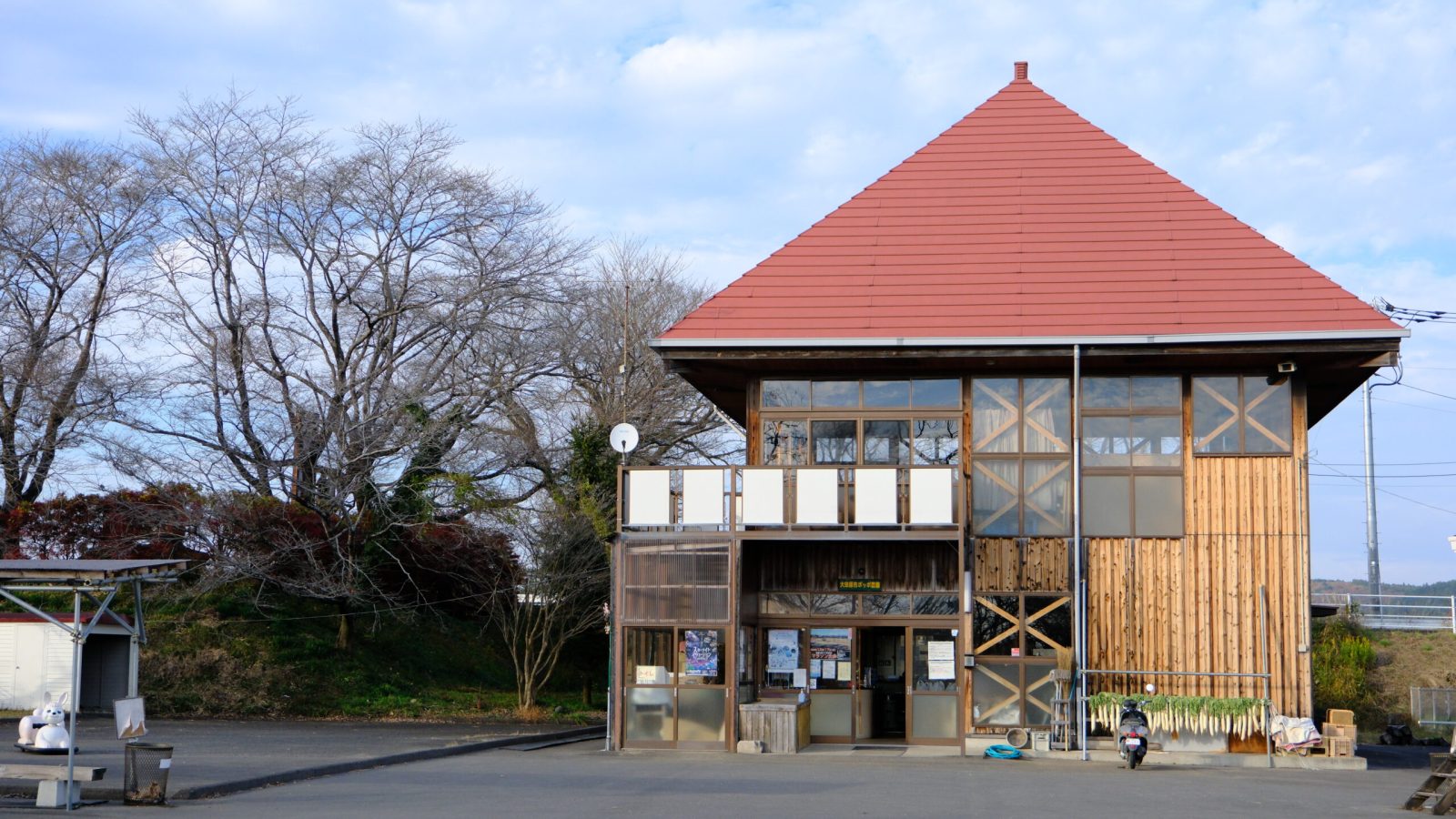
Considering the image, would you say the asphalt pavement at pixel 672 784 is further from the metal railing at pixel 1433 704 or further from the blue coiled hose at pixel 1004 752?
the metal railing at pixel 1433 704

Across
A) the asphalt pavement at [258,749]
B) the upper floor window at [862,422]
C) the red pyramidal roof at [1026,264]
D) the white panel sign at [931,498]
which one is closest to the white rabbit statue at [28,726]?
the asphalt pavement at [258,749]

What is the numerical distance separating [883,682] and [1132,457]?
5.23 metres

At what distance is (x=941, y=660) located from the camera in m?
21.6

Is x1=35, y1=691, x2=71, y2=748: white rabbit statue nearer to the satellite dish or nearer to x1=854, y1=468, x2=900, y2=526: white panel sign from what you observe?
the satellite dish

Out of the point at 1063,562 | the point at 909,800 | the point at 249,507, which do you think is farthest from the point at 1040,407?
the point at 249,507

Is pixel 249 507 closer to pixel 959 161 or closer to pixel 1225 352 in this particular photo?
pixel 959 161

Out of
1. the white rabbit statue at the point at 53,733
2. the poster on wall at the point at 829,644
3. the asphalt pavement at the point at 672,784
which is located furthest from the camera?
the poster on wall at the point at 829,644

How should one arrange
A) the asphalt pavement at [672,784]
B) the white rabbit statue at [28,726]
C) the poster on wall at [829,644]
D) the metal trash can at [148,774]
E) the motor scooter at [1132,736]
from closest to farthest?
the asphalt pavement at [672,784] < the metal trash can at [148,774] < the white rabbit statue at [28,726] < the motor scooter at [1132,736] < the poster on wall at [829,644]

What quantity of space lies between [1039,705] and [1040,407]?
444 centimetres

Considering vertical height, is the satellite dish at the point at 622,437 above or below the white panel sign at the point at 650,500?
above

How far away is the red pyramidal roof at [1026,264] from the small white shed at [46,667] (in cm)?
1250

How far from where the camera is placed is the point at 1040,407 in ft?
71.1

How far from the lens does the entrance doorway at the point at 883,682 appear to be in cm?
2222

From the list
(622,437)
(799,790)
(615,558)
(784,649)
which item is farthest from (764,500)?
(799,790)
